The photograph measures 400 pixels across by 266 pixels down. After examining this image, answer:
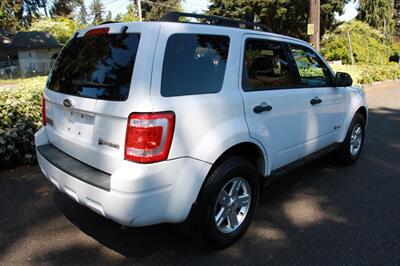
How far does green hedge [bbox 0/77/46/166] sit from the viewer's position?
16.4 feet

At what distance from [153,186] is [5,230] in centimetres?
190

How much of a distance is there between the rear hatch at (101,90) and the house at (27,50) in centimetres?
3832

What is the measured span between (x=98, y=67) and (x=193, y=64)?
0.73 metres

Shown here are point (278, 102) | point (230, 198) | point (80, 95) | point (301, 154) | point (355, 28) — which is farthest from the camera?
point (355, 28)

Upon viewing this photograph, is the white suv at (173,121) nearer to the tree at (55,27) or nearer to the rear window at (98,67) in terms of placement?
the rear window at (98,67)

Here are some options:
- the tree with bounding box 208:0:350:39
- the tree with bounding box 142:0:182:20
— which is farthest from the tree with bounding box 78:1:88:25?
the tree with bounding box 208:0:350:39

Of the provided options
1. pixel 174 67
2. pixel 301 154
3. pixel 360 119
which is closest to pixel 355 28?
pixel 360 119

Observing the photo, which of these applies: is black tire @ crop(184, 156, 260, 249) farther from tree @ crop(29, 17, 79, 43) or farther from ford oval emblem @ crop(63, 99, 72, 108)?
tree @ crop(29, 17, 79, 43)

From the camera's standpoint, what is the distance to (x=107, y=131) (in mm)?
2709

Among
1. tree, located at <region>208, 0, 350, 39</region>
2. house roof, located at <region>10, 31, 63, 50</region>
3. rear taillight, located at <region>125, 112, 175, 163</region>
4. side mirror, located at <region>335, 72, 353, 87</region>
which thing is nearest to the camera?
rear taillight, located at <region>125, 112, 175, 163</region>

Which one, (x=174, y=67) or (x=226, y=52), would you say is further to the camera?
(x=226, y=52)

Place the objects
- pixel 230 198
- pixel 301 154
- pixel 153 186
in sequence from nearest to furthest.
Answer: pixel 153 186 < pixel 230 198 < pixel 301 154

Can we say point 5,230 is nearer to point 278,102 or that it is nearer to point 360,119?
point 278,102

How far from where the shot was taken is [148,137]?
8.29ft
